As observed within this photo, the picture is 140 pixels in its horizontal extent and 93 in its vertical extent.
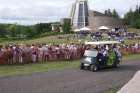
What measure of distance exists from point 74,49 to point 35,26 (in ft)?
304

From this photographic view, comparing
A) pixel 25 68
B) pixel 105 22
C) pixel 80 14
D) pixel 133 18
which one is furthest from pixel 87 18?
pixel 25 68

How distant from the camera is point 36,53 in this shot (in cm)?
2872

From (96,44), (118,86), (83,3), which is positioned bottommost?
(118,86)

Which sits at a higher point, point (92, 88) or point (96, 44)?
point (96, 44)

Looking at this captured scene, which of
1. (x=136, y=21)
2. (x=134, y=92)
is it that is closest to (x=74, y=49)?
(x=134, y=92)

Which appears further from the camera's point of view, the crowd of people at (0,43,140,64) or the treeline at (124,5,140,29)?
the treeline at (124,5,140,29)

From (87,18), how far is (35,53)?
127m

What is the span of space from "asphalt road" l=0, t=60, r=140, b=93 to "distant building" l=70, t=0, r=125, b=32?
122409mm

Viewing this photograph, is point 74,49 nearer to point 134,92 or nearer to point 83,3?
point 134,92

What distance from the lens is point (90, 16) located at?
154m

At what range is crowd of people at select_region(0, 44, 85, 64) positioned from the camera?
26625 millimetres

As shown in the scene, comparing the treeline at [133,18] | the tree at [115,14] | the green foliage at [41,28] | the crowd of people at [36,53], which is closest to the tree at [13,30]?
the green foliage at [41,28]

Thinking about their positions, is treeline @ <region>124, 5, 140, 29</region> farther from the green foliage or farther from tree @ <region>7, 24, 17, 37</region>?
tree @ <region>7, 24, 17, 37</region>

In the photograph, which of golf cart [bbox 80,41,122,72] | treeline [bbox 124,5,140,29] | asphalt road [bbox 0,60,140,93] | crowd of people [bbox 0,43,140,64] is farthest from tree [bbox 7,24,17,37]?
asphalt road [bbox 0,60,140,93]
